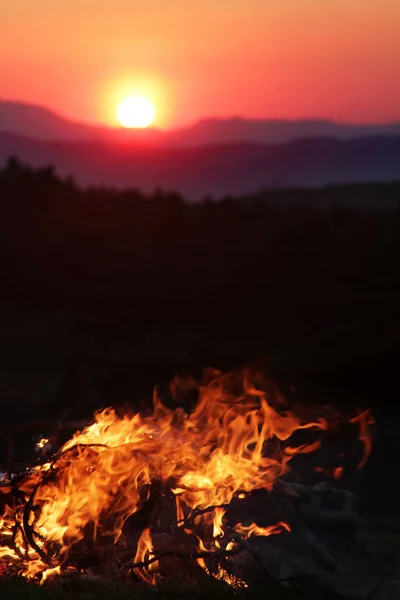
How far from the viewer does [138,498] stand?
7645mm

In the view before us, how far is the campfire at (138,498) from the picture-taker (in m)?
7.38

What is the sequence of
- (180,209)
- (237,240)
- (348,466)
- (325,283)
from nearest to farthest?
(348,466) < (325,283) < (237,240) < (180,209)

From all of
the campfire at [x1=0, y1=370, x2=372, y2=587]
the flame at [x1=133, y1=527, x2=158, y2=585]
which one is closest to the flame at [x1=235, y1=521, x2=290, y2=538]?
the campfire at [x1=0, y1=370, x2=372, y2=587]

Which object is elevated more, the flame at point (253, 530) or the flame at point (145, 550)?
the flame at point (145, 550)

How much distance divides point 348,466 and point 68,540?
774 cm

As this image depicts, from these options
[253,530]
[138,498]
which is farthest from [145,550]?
[253,530]

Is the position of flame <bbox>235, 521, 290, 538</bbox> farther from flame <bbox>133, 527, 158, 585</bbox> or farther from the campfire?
flame <bbox>133, 527, 158, 585</bbox>

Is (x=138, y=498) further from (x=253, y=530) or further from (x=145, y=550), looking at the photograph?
(x=253, y=530)

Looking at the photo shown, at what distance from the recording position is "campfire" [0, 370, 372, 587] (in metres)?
7.38

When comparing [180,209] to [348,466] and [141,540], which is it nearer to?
[348,466]

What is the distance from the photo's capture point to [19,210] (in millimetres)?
32625

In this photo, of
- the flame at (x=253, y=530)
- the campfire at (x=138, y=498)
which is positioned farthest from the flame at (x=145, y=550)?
the flame at (x=253, y=530)

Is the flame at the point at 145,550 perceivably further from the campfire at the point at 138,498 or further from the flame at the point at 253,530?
the flame at the point at 253,530

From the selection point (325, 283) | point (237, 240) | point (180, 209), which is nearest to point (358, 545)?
point (325, 283)
